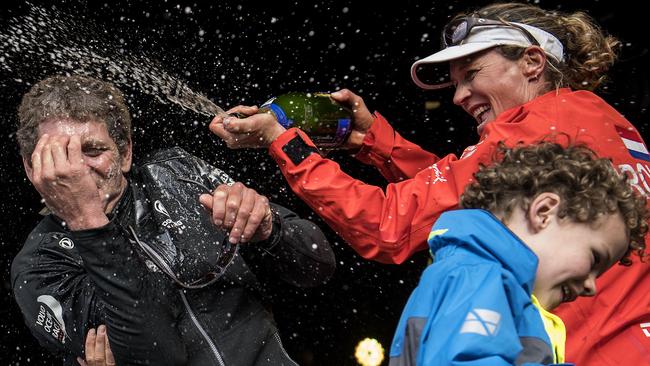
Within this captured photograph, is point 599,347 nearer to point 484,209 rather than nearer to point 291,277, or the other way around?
point 484,209

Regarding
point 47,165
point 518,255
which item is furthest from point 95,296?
point 518,255

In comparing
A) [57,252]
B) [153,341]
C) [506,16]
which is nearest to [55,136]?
[57,252]

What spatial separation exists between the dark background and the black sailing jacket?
1745 millimetres

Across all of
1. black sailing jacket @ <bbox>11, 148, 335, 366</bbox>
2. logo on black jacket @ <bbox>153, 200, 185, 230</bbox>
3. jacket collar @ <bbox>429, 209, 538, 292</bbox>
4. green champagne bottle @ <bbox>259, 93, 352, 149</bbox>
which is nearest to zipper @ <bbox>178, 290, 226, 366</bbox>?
black sailing jacket @ <bbox>11, 148, 335, 366</bbox>

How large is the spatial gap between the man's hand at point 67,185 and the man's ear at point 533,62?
1.43 meters

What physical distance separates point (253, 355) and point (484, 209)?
93 cm

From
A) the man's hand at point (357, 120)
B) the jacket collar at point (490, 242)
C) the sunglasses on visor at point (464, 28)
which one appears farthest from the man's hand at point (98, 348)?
the sunglasses on visor at point (464, 28)

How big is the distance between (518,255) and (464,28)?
1309 millimetres

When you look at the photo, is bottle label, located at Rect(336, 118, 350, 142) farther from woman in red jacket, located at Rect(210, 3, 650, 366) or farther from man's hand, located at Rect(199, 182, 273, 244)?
man's hand, located at Rect(199, 182, 273, 244)

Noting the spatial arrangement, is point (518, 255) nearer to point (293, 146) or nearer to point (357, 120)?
point (293, 146)

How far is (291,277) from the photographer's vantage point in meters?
2.79

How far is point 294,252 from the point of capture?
2725mm

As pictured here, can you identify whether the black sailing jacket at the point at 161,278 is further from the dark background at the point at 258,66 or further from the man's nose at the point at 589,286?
the dark background at the point at 258,66

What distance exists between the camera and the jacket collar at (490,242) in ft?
6.20
